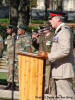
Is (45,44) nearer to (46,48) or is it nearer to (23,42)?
(46,48)

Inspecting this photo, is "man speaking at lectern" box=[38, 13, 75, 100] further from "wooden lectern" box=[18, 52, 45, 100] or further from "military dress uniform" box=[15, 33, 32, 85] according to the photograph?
"military dress uniform" box=[15, 33, 32, 85]

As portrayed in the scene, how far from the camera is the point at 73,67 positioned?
6074 millimetres

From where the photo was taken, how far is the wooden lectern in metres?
5.91

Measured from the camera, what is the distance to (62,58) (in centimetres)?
589

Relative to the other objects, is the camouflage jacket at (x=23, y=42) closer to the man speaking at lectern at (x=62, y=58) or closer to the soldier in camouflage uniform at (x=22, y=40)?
the soldier in camouflage uniform at (x=22, y=40)

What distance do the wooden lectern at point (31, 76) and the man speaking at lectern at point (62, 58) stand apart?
0.19 m

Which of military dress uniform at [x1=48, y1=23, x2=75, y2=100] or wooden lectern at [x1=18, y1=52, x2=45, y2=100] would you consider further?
wooden lectern at [x1=18, y1=52, x2=45, y2=100]

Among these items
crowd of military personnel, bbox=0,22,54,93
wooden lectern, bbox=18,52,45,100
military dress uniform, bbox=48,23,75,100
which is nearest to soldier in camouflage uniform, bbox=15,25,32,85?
crowd of military personnel, bbox=0,22,54,93

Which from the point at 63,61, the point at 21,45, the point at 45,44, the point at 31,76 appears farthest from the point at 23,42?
the point at 63,61

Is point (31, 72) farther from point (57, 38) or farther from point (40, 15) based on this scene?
point (40, 15)

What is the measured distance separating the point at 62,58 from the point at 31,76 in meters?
0.57

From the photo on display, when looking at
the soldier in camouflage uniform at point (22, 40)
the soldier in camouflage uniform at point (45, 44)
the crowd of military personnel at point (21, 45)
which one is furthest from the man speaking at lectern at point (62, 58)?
the soldier in camouflage uniform at point (22, 40)

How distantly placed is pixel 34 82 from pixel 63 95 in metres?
0.49

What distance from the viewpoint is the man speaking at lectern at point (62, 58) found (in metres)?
5.81
